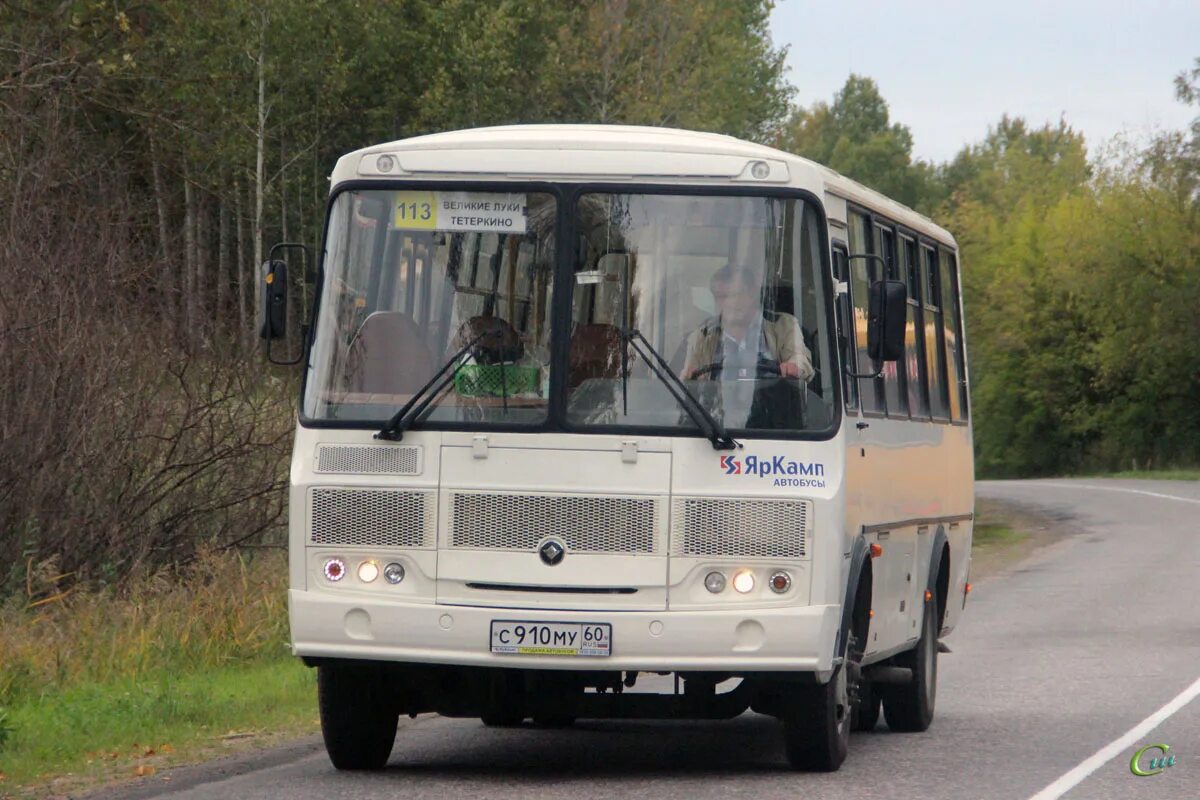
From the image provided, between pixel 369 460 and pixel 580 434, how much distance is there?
0.96 m

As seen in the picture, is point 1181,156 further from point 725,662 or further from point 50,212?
point 725,662

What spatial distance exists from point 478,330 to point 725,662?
72.8 inches

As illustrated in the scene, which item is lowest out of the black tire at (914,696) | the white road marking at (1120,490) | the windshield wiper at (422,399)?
the black tire at (914,696)

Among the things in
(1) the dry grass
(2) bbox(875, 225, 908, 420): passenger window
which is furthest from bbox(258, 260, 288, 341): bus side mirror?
(1) the dry grass

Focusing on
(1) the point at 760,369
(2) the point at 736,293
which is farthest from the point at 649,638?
(2) the point at 736,293

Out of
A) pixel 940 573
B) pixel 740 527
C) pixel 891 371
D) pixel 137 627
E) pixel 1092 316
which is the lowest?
pixel 137 627

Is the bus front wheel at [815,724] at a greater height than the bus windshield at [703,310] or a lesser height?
lesser

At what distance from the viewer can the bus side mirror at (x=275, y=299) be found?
998cm

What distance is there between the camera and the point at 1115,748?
37.2ft

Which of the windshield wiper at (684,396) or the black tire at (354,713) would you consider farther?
the black tire at (354,713)

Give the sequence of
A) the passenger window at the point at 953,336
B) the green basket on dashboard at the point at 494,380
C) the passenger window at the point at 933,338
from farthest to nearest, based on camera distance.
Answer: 1. the passenger window at the point at 953,336
2. the passenger window at the point at 933,338
3. the green basket on dashboard at the point at 494,380

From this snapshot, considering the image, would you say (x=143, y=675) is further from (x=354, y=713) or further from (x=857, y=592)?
(x=857, y=592)

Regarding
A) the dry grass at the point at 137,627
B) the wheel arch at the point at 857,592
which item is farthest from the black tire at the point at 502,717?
the dry grass at the point at 137,627

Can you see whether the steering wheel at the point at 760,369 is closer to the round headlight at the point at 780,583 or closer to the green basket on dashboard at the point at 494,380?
the green basket on dashboard at the point at 494,380
